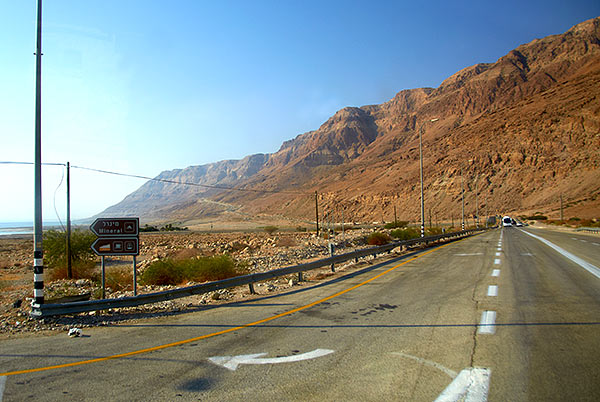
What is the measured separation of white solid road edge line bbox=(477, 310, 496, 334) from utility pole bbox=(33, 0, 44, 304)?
29.1 ft

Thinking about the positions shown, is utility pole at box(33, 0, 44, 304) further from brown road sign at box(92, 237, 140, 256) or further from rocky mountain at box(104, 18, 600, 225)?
rocky mountain at box(104, 18, 600, 225)

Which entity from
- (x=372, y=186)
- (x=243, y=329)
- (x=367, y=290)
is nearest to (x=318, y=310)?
(x=243, y=329)

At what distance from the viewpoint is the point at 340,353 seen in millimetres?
5590

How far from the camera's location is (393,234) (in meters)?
40.4

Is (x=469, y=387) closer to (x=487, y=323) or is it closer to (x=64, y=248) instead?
(x=487, y=323)

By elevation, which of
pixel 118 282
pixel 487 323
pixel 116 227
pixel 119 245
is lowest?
pixel 118 282

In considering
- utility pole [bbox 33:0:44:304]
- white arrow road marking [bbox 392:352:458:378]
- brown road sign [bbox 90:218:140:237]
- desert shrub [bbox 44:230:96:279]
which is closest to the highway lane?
white arrow road marking [bbox 392:352:458:378]

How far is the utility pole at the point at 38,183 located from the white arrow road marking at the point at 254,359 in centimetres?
526

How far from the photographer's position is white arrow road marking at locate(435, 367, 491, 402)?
403 centimetres

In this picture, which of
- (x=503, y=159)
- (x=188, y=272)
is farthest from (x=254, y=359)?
(x=503, y=159)

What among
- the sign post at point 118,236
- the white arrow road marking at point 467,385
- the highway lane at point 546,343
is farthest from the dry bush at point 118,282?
the white arrow road marking at point 467,385

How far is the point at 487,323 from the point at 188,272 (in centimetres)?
1211

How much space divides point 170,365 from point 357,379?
2570mm

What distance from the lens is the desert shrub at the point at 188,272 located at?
1552 cm
